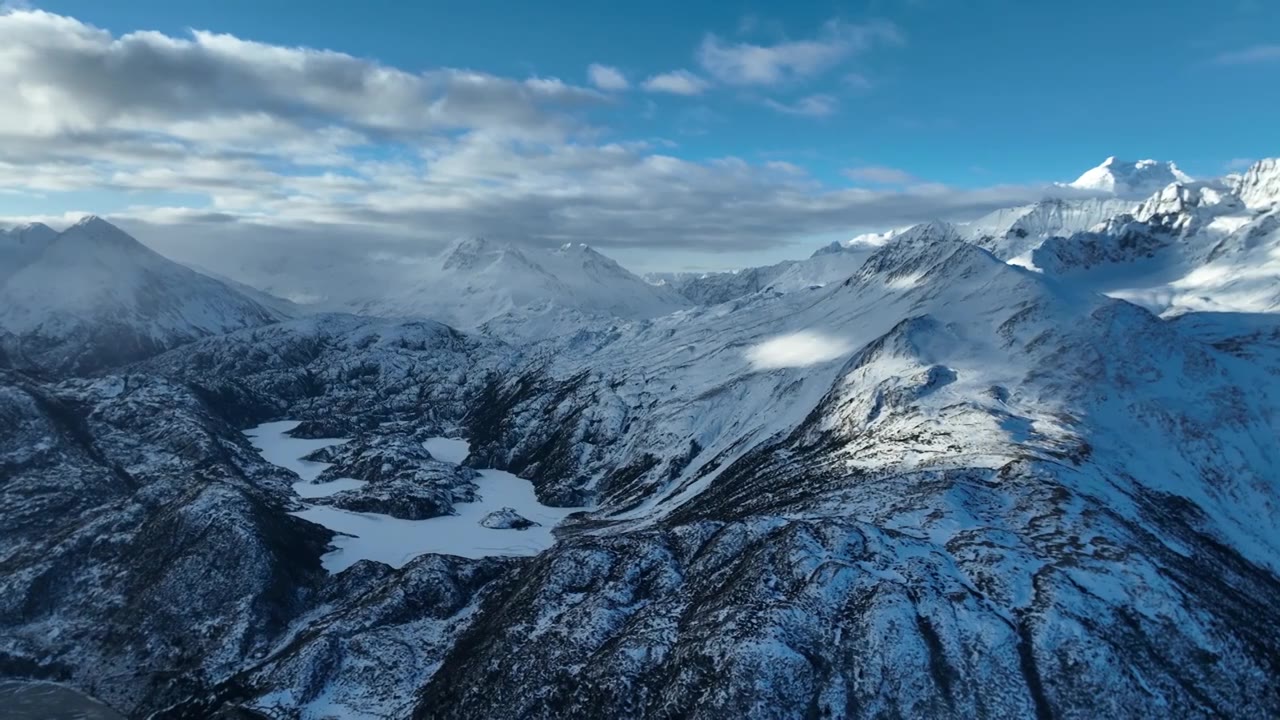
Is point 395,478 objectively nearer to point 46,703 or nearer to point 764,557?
point 46,703

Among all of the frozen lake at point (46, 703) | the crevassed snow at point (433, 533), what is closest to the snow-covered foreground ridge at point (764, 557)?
the crevassed snow at point (433, 533)

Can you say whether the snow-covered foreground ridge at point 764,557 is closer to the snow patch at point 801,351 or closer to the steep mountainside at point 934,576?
the steep mountainside at point 934,576

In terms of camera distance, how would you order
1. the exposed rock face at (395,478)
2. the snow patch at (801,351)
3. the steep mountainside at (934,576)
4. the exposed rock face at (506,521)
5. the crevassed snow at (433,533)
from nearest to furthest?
the steep mountainside at (934,576) → the crevassed snow at (433,533) → the exposed rock face at (506,521) → the exposed rock face at (395,478) → the snow patch at (801,351)

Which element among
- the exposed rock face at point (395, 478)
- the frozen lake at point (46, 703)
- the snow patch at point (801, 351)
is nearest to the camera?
the frozen lake at point (46, 703)

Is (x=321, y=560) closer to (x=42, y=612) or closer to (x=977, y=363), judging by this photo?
(x=42, y=612)

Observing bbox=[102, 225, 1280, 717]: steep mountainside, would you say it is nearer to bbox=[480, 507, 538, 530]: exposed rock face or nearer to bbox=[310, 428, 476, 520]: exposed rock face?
bbox=[480, 507, 538, 530]: exposed rock face

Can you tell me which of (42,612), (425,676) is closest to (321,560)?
(42,612)

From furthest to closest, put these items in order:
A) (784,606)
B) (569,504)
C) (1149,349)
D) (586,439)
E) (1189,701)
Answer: (586,439) < (569,504) < (1149,349) < (784,606) < (1189,701)

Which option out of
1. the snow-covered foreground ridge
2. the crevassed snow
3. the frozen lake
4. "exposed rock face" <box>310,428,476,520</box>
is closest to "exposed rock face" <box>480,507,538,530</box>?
the snow-covered foreground ridge
